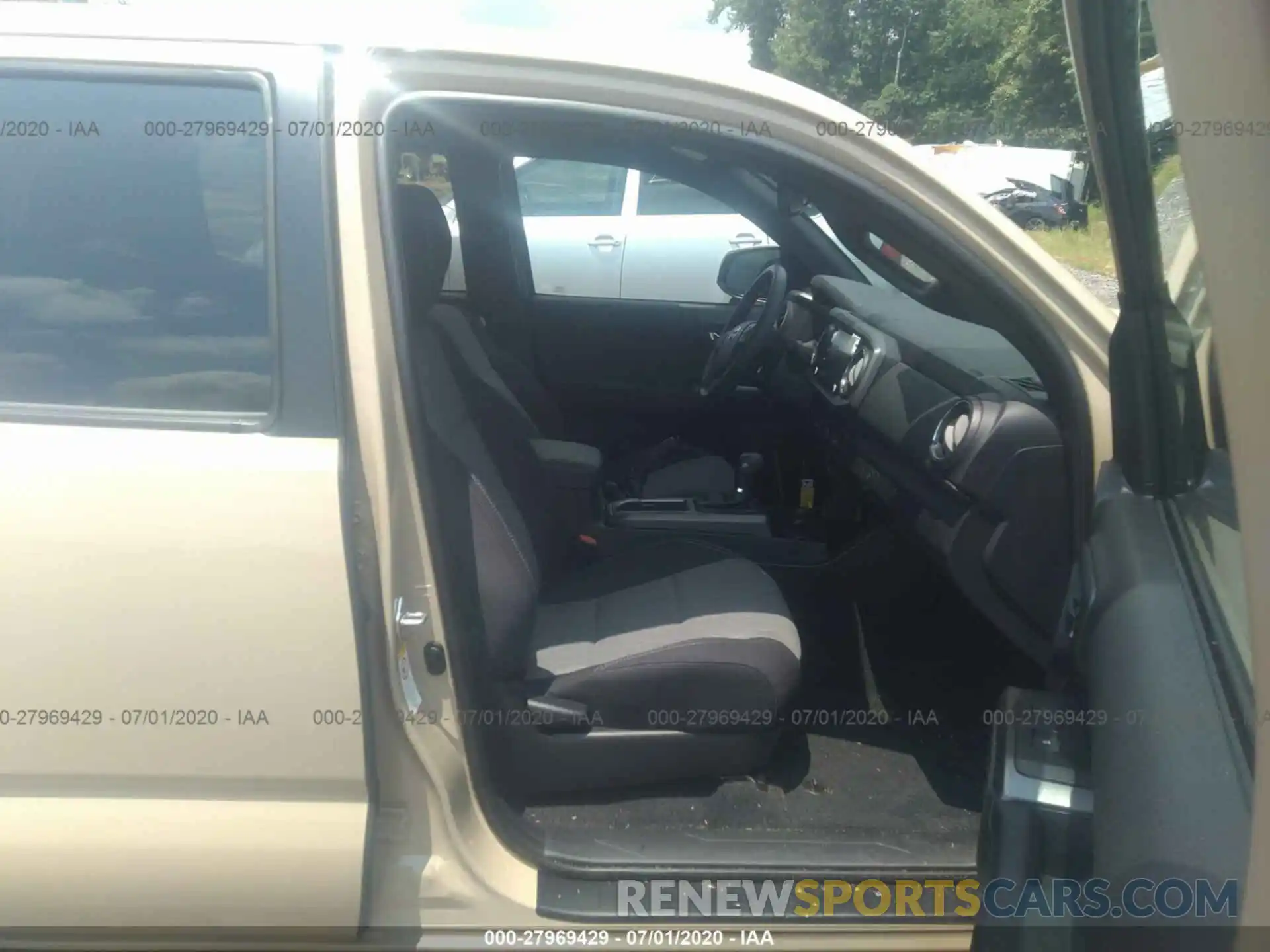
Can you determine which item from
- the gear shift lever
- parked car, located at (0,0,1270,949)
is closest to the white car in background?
the gear shift lever

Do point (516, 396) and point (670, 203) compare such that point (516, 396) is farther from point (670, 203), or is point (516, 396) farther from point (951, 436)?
point (670, 203)

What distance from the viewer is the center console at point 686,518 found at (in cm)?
284

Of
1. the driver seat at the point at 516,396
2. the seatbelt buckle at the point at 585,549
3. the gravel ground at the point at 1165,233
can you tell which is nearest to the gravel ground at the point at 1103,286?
the gravel ground at the point at 1165,233

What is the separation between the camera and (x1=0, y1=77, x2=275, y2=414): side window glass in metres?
1.41

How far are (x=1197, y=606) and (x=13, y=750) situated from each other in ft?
4.99

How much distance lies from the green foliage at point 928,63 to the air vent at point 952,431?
15.7 meters

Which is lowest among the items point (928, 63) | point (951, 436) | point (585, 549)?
point (585, 549)

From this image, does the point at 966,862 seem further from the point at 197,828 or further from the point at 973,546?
the point at 197,828

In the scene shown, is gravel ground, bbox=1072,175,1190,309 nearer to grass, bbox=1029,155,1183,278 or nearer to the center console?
grass, bbox=1029,155,1183,278

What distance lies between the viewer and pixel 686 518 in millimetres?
2891

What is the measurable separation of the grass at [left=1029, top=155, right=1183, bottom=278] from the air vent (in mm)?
313

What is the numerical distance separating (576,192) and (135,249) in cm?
421

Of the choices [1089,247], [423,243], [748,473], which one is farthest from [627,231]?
[1089,247]

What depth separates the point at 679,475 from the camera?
126 inches
